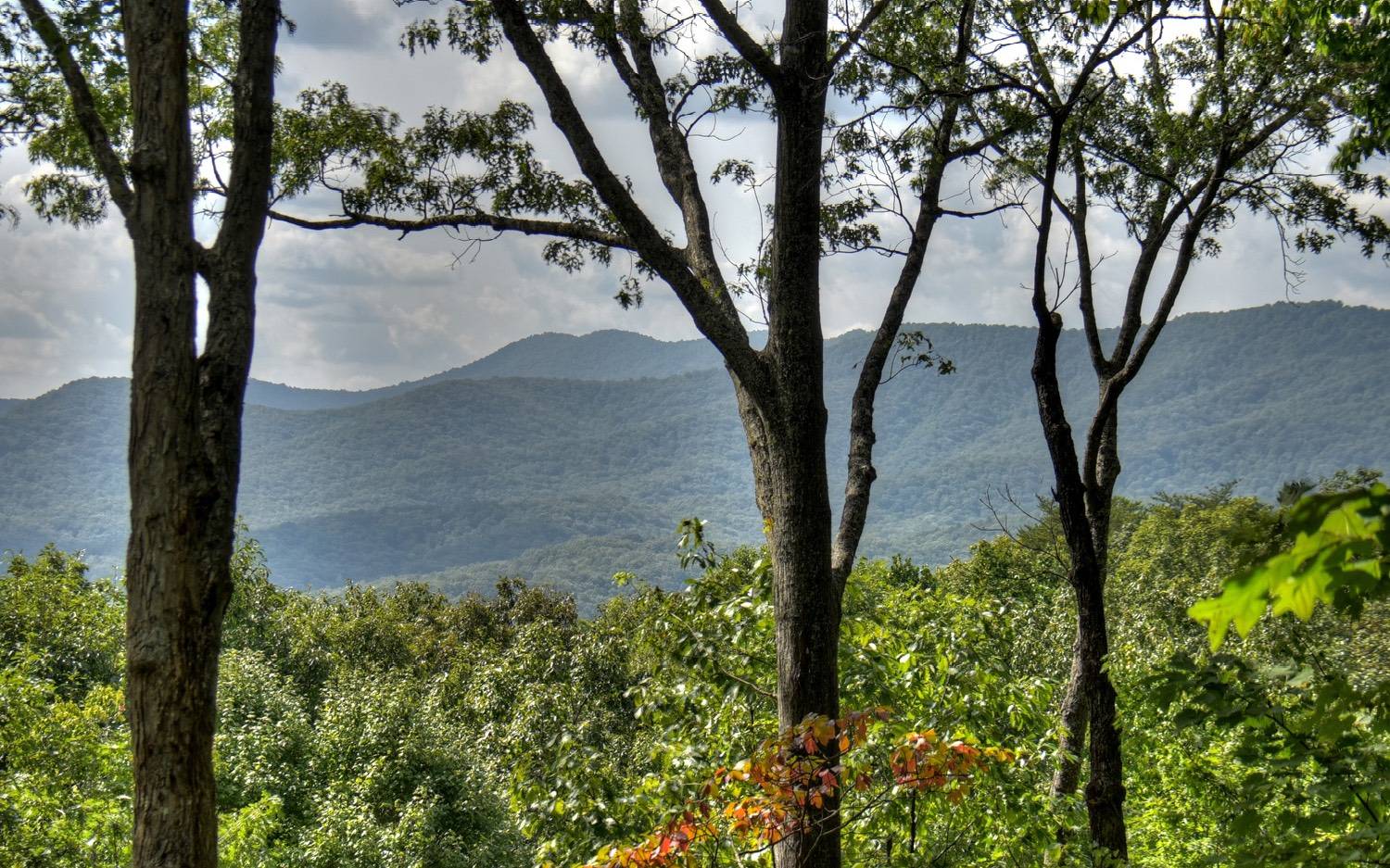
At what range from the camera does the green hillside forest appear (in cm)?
302

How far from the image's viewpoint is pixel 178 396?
3.76 metres

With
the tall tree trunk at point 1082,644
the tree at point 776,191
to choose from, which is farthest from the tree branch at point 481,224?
the tall tree trunk at point 1082,644

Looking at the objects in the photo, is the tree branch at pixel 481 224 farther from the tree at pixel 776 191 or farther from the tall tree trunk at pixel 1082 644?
the tall tree trunk at pixel 1082 644

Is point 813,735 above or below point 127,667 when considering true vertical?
below

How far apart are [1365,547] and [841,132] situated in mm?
6297

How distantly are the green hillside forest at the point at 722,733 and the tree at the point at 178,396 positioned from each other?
1650 mm

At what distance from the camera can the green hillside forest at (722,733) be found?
3016 mm

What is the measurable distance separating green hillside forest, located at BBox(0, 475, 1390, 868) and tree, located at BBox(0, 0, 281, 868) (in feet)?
5.41

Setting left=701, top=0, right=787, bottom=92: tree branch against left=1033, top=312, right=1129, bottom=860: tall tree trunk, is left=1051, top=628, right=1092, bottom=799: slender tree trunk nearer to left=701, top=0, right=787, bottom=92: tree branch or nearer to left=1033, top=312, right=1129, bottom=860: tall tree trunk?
left=1033, top=312, right=1129, bottom=860: tall tree trunk

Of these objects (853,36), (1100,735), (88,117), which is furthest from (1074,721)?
(88,117)

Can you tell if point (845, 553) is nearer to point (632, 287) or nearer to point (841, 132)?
point (632, 287)

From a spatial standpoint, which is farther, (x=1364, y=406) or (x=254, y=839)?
(x=1364, y=406)

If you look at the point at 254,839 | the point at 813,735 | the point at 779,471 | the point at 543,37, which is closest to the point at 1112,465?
the point at 779,471

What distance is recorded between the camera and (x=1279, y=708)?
116 inches
